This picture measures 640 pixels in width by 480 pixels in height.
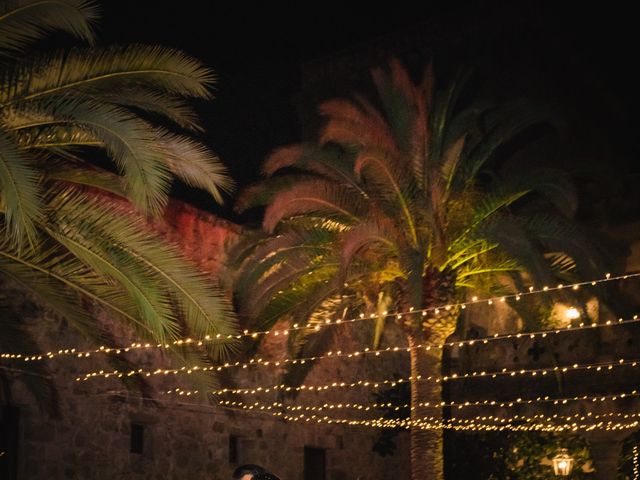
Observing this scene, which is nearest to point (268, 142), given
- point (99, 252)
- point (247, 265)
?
point (247, 265)

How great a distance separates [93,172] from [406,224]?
4.26m

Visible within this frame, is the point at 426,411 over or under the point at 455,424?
under

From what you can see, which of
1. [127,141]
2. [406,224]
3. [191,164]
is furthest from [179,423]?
[127,141]

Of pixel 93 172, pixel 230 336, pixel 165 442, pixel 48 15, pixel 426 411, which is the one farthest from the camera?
pixel 165 442

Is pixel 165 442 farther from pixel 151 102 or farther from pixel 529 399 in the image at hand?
pixel 529 399

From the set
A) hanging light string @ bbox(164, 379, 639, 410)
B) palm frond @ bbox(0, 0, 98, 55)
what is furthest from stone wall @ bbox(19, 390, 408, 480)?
palm frond @ bbox(0, 0, 98, 55)

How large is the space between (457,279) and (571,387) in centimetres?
469

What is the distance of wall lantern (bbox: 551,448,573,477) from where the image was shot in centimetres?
1748

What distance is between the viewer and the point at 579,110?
68.0ft

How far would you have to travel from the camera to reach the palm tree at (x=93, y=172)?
971 cm

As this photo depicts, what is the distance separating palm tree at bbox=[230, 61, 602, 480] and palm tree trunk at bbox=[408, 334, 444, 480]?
0.05ft

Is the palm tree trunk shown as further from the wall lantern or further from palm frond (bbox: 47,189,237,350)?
palm frond (bbox: 47,189,237,350)

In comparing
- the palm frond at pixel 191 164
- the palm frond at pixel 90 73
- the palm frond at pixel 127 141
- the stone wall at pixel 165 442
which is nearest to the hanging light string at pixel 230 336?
the stone wall at pixel 165 442

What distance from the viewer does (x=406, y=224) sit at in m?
13.8
